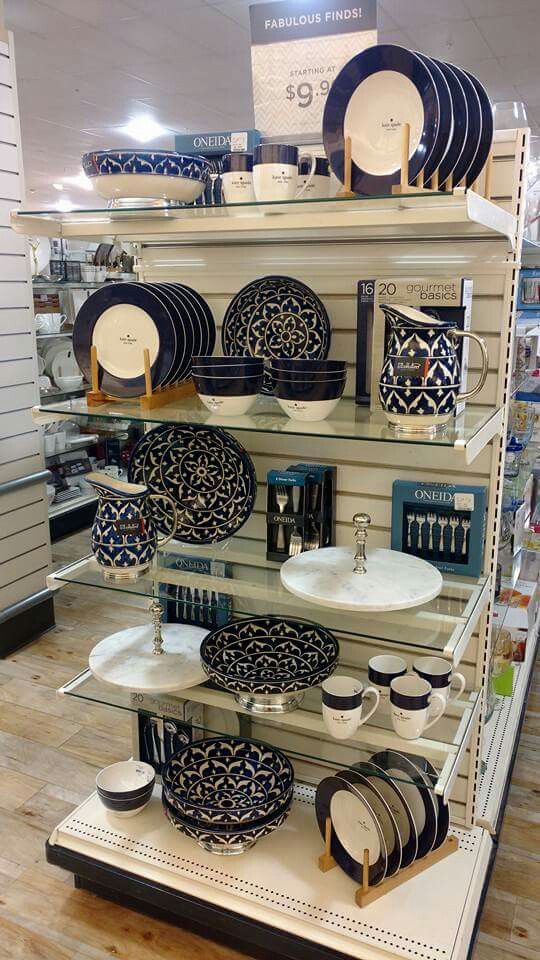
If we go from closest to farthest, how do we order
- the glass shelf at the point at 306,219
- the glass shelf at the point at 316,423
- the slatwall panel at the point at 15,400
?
the glass shelf at the point at 306,219 → the glass shelf at the point at 316,423 → the slatwall panel at the point at 15,400

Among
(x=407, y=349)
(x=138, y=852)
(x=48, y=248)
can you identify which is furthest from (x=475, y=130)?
(x=48, y=248)

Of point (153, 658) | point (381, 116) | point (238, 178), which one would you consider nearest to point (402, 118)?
point (381, 116)

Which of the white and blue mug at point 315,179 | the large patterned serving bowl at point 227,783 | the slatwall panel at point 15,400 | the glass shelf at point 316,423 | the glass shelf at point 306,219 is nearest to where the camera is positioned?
the glass shelf at point 306,219

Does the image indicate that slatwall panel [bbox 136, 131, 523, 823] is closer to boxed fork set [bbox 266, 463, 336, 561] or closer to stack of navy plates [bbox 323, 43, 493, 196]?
boxed fork set [bbox 266, 463, 336, 561]

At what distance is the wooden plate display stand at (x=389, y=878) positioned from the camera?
1.66 metres

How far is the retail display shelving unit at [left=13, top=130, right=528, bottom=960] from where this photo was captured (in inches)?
62.2

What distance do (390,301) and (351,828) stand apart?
123 centimetres

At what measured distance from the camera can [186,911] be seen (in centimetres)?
175

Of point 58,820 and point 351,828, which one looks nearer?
point 351,828

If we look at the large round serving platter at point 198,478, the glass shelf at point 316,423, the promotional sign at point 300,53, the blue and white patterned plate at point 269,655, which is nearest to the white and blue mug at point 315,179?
the promotional sign at point 300,53

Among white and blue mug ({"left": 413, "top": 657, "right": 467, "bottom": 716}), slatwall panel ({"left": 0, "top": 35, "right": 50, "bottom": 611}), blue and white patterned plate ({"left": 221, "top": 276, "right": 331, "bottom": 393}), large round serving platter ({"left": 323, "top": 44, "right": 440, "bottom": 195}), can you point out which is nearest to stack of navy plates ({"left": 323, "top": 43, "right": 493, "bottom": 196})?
large round serving platter ({"left": 323, "top": 44, "right": 440, "bottom": 195})

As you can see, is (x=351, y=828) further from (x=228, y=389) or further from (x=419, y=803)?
(x=228, y=389)

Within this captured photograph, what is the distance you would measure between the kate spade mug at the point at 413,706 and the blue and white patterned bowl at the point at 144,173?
115 centimetres

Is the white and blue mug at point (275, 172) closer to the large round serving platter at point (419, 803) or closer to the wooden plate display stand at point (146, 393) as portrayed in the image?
the wooden plate display stand at point (146, 393)
